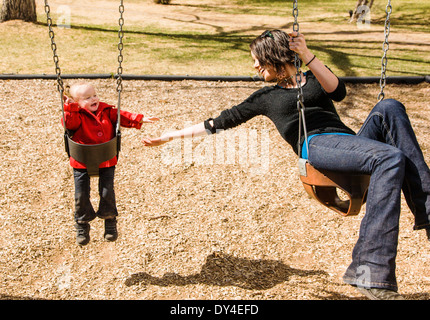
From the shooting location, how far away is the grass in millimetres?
7027

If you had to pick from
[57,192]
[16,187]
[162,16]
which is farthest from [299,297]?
[162,16]

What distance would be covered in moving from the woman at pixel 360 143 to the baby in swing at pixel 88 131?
0.24 metres

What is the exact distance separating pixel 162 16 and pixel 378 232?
986 centimetres

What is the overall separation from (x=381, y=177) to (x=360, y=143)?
0.22 metres

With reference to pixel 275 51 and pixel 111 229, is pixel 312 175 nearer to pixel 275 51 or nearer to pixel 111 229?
pixel 275 51

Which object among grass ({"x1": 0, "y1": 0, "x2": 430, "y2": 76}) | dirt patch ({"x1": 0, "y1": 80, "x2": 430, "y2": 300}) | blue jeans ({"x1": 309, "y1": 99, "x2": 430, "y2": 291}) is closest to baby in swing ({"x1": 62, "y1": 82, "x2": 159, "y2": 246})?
dirt patch ({"x1": 0, "y1": 80, "x2": 430, "y2": 300})

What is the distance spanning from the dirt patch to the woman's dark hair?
1287mm

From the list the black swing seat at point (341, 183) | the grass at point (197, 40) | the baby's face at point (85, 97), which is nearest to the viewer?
the black swing seat at point (341, 183)

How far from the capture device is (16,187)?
4094mm

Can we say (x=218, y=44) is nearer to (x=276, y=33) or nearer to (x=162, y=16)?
(x=162, y=16)

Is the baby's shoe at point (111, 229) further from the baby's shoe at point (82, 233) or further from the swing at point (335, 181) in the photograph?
the swing at point (335, 181)

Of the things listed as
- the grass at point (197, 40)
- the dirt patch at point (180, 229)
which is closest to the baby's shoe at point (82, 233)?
the dirt patch at point (180, 229)

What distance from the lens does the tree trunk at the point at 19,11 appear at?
8.57 meters

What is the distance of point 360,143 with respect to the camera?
240cm
